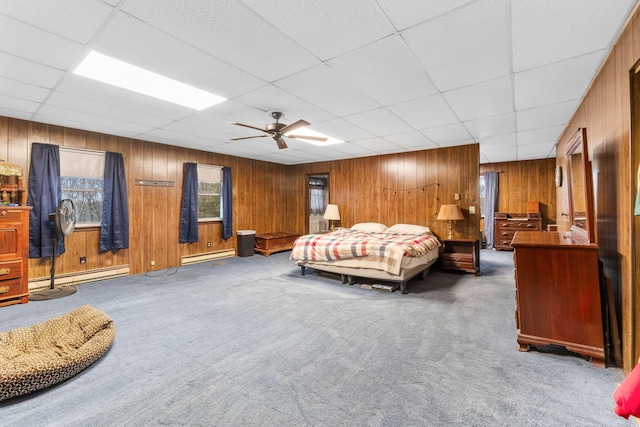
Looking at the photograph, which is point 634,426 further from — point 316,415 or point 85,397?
point 85,397

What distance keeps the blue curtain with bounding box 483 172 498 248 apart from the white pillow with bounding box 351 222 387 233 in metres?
3.73

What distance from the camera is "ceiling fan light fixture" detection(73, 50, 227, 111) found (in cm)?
247

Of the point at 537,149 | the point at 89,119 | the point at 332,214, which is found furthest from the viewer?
the point at 332,214

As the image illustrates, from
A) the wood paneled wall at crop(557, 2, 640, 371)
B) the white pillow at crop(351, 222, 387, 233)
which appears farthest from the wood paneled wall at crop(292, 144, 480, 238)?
the wood paneled wall at crop(557, 2, 640, 371)

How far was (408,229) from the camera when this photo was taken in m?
5.76

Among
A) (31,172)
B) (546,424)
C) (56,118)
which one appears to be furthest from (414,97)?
(31,172)

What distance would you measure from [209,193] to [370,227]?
3.68 meters

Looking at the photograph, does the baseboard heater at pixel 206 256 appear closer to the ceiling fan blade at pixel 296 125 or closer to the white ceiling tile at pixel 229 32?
the ceiling fan blade at pixel 296 125

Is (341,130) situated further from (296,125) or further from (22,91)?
(22,91)

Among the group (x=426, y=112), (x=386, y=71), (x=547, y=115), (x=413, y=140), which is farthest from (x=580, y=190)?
(x=413, y=140)

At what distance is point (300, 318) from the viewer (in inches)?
123

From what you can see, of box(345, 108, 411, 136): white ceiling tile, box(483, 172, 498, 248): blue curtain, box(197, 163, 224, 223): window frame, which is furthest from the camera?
box(483, 172, 498, 248): blue curtain

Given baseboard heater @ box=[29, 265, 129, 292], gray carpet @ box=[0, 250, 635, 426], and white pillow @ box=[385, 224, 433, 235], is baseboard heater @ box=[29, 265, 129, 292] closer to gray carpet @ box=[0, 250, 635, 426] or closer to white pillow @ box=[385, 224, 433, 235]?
gray carpet @ box=[0, 250, 635, 426]

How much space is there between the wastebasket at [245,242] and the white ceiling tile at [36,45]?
4717 millimetres
